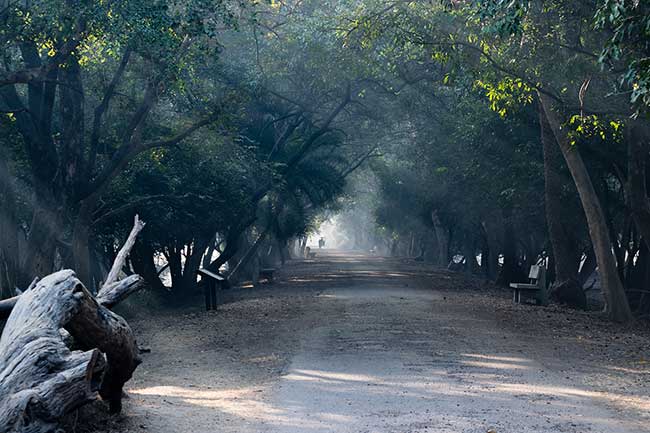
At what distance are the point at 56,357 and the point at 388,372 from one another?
19.1 ft

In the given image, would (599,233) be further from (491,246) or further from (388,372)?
(491,246)

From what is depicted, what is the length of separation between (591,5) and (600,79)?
2.71 metres

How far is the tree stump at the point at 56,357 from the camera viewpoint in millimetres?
5875

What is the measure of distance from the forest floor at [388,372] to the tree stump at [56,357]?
627mm

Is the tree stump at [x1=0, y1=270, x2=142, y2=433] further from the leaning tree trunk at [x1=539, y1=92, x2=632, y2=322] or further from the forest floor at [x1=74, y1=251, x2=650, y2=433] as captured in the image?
the leaning tree trunk at [x1=539, y1=92, x2=632, y2=322]

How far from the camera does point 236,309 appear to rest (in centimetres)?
2217

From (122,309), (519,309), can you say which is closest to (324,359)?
(519,309)

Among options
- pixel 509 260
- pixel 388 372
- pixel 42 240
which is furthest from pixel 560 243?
pixel 388 372

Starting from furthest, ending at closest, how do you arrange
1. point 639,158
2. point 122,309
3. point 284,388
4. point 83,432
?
point 122,309, point 639,158, point 284,388, point 83,432

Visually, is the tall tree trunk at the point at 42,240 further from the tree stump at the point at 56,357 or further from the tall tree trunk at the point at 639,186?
the tall tree trunk at the point at 639,186

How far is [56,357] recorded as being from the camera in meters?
6.36

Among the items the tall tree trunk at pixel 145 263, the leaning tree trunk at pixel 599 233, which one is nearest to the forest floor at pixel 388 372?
the leaning tree trunk at pixel 599 233

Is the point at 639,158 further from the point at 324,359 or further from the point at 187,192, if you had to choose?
the point at 187,192

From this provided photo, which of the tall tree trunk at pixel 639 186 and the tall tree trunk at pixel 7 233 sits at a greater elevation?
the tall tree trunk at pixel 639 186
